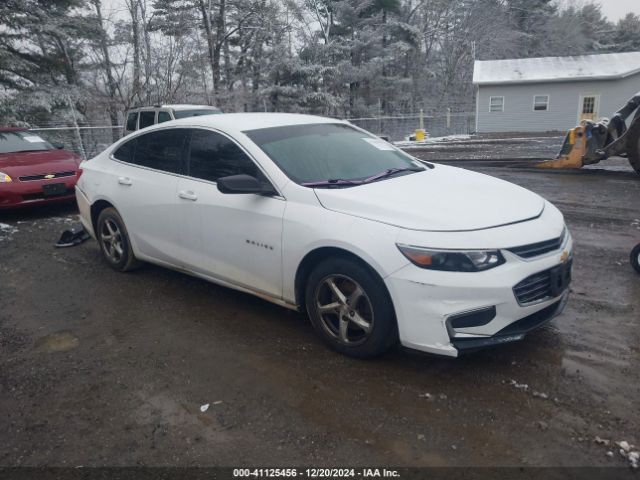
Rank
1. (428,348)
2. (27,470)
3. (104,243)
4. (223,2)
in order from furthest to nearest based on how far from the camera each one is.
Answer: (223,2)
(104,243)
(428,348)
(27,470)

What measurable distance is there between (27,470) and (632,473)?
2.93 m

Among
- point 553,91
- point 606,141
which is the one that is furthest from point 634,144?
point 553,91

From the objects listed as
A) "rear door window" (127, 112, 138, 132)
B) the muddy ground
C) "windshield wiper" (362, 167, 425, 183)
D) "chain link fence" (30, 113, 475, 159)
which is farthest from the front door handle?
"rear door window" (127, 112, 138, 132)

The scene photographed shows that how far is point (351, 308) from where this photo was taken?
3.34 meters

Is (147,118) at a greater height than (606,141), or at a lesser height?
greater

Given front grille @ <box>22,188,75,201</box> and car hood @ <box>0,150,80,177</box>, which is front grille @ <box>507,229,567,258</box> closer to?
front grille @ <box>22,188,75,201</box>

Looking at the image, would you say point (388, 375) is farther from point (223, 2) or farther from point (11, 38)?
point (223, 2)

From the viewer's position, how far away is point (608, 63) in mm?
26500

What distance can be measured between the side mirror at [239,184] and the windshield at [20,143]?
7088 millimetres

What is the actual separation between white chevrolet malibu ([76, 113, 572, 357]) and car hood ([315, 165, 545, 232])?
→ 0.04ft

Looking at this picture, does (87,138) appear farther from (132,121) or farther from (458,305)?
(458,305)

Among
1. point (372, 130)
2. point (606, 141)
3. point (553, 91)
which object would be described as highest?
point (553, 91)

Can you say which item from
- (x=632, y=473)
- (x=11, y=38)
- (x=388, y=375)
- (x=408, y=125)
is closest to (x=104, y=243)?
(x=388, y=375)

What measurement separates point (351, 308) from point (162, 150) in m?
2.50
